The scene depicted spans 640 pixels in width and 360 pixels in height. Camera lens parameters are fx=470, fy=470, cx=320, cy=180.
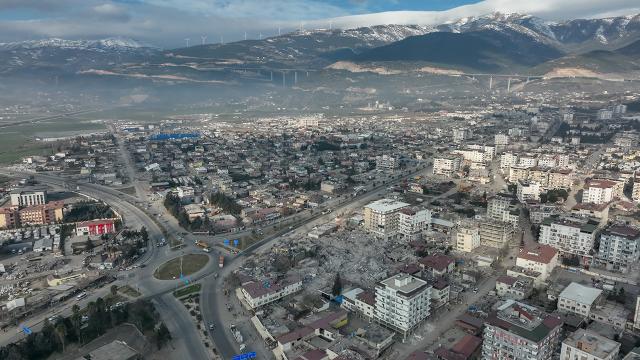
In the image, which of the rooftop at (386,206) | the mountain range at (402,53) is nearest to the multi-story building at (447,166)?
the rooftop at (386,206)

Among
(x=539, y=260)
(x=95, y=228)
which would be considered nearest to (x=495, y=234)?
(x=539, y=260)

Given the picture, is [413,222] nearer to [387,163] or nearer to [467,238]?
[467,238]

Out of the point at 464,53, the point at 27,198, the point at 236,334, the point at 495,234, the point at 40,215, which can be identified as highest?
the point at 464,53

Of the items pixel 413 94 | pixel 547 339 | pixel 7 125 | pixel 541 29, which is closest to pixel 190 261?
pixel 547 339

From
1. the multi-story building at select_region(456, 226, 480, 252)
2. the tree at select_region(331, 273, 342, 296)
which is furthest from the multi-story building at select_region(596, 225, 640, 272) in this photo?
the tree at select_region(331, 273, 342, 296)

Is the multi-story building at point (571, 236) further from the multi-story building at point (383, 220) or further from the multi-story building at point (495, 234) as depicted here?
the multi-story building at point (383, 220)

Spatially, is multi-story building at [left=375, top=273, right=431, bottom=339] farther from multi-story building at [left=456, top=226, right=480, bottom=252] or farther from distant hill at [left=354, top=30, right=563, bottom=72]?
distant hill at [left=354, top=30, right=563, bottom=72]
